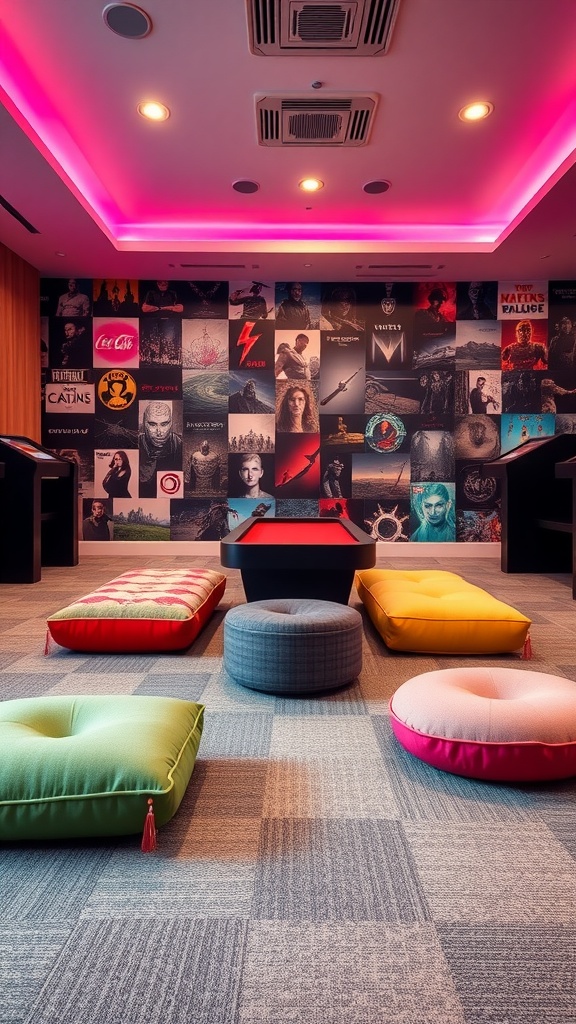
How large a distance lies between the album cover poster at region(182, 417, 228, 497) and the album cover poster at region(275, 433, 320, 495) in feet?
1.93

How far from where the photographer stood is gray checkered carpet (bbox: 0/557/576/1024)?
39.1 inches

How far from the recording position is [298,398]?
6.74 m

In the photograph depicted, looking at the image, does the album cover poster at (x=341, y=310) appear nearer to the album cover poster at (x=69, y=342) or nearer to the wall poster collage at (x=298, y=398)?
the wall poster collage at (x=298, y=398)

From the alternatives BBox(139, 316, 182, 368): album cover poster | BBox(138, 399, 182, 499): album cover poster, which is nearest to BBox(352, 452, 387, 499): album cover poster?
BBox(138, 399, 182, 499): album cover poster

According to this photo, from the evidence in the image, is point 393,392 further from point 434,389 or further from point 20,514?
point 20,514

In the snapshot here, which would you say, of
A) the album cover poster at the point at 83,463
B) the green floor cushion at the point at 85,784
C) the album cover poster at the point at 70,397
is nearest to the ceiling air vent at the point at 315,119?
the album cover poster at the point at 70,397

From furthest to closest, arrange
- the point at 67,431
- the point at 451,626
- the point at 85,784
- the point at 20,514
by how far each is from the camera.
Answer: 1. the point at 67,431
2. the point at 20,514
3. the point at 451,626
4. the point at 85,784

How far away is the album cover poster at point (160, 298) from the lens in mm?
6668

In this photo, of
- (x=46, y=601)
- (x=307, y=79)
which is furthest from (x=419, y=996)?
(x=307, y=79)

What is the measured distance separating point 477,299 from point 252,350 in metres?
2.41

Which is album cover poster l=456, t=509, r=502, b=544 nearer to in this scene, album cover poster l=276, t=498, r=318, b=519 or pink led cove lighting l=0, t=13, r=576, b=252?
album cover poster l=276, t=498, r=318, b=519

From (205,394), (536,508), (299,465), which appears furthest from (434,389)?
(205,394)

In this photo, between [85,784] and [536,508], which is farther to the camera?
[536,508]

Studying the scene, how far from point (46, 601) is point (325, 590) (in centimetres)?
208
